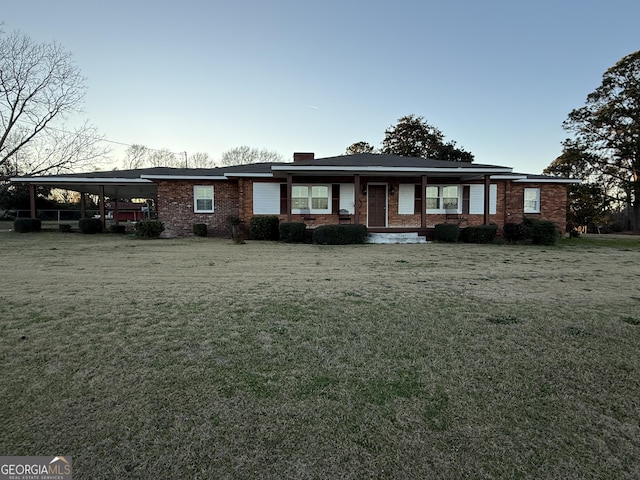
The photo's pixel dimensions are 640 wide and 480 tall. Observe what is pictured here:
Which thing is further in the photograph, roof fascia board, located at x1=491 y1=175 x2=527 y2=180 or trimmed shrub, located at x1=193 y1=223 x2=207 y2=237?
roof fascia board, located at x1=491 y1=175 x2=527 y2=180

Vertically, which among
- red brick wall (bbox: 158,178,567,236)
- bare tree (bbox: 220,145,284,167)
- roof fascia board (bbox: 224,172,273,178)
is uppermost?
bare tree (bbox: 220,145,284,167)

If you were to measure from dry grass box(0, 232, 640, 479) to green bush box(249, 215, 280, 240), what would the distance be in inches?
371

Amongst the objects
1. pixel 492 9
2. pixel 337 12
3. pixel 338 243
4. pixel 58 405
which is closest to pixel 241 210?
pixel 338 243

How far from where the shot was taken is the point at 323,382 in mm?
2518

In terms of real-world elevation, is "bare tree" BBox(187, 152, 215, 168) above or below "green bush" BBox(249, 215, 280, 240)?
above

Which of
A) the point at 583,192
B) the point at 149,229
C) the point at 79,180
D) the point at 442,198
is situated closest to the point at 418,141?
the point at 583,192

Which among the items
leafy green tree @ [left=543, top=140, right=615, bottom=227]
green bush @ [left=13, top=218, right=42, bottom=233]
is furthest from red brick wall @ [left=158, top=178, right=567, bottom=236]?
leafy green tree @ [left=543, top=140, right=615, bottom=227]

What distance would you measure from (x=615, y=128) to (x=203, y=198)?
2870cm

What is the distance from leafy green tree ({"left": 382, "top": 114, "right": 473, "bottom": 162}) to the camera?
33031 mm

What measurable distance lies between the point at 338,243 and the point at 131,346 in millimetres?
10304

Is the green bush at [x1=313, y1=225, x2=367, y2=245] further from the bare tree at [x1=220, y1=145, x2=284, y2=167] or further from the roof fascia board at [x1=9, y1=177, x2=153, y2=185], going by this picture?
the bare tree at [x1=220, y1=145, x2=284, y2=167]

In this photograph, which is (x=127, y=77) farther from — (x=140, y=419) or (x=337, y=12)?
(x=140, y=419)

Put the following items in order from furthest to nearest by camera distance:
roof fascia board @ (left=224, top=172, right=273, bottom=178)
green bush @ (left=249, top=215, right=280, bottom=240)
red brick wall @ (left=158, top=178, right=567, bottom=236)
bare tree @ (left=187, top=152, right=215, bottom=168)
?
bare tree @ (left=187, top=152, right=215, bottom=168) < red brick wall @ (left=158, top=178, right=567, bottom=236) < roof fascia board @ (left=224, top=172, right=273, bottom=178) < green bush @ (left=249, top=215, right=280, bottom=240)

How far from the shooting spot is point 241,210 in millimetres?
16141
